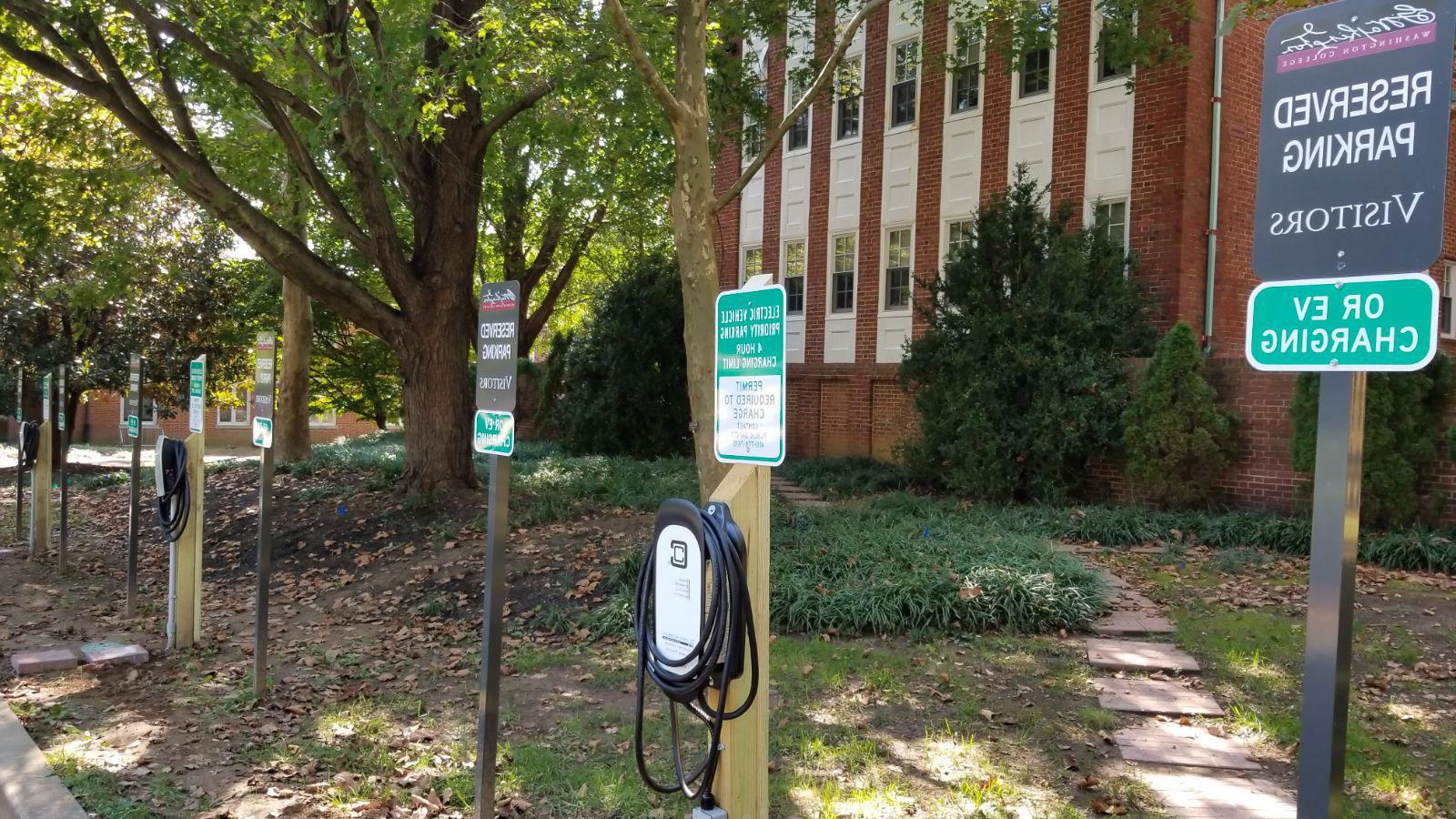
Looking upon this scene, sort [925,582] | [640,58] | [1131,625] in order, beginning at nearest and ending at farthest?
[1131,625]
[925,582]
[640,58]

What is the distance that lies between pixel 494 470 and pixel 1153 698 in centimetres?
393

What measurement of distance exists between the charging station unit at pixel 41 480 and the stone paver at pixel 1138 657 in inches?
436

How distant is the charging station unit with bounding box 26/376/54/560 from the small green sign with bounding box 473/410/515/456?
9505 millimetres

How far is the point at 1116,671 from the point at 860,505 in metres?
6.21

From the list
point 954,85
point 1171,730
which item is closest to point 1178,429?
point 1171,730

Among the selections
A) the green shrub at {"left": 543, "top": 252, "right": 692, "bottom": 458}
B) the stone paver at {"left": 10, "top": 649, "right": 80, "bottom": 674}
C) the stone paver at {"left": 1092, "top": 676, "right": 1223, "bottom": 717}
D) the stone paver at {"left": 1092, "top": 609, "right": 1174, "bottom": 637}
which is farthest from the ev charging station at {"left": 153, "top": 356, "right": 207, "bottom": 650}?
the green shrub at {"left": 543, "top": 252, "right": 692, "bottom": 458}

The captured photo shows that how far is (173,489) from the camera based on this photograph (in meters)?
7.09

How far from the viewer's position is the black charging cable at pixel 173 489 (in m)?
7.01

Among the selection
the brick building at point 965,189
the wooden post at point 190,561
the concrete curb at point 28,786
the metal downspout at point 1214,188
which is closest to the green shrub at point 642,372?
the brick building at point 965,189


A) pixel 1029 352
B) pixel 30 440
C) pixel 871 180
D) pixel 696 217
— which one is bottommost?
pixel 30 440

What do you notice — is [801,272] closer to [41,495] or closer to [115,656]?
[41,495]

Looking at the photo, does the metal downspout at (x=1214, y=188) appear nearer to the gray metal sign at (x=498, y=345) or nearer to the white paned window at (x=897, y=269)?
the white paned window at (x=897, y=269)

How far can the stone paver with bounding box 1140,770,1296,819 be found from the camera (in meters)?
4.04

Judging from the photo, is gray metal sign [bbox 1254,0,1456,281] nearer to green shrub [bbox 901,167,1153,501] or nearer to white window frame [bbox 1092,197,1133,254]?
green shrub [bbox 901,167,1153,501]
